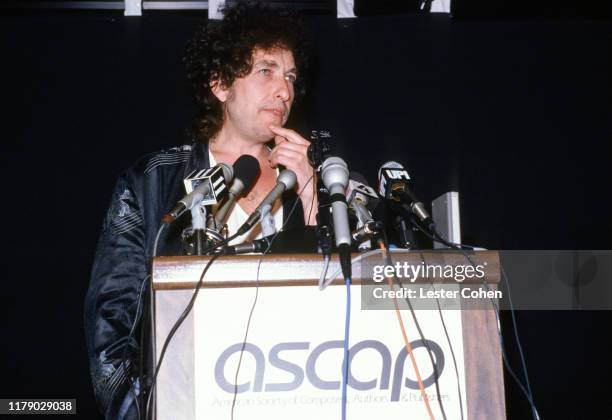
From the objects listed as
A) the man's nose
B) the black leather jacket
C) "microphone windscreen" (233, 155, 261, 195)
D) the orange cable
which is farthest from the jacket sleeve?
the orange cable

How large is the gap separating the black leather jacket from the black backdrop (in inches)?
25.1

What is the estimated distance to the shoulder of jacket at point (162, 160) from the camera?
6.73 feet

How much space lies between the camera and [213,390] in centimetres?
105

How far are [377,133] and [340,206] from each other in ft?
5.30

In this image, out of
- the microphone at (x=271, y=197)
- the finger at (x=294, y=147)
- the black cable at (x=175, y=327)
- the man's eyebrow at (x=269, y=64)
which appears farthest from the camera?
the man's eyebrow at (x=269, y=64)

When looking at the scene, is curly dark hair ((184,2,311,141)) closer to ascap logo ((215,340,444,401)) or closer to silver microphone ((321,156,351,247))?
silver microphone ((321,156,351,247))

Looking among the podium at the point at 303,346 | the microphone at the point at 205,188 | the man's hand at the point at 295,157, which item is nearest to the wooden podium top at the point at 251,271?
the podium at the point at 303,346

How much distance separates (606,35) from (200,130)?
1861 millimetres

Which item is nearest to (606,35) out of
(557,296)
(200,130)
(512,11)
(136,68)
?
(512,11)

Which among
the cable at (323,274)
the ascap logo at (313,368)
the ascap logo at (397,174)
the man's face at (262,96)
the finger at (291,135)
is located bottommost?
the ascap logo at (313,368)

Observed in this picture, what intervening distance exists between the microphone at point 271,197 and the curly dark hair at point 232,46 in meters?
0.95

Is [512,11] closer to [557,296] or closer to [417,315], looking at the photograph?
[557,296]

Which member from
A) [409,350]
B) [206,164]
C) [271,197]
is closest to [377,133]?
[206,164]

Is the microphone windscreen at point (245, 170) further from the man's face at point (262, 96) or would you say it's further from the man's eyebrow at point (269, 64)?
the man's eyebrow at point (269, 64)
